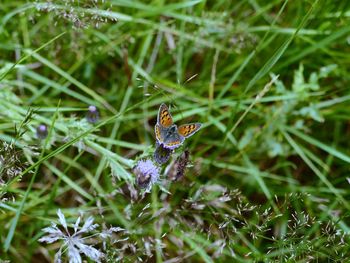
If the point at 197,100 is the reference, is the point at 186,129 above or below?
above

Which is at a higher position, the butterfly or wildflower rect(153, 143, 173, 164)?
the butterfly

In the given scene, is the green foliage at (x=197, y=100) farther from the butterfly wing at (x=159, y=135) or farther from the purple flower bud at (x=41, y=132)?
the butterfly wing at (x=159, y=135)

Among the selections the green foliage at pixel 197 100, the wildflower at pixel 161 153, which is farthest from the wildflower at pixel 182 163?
the green foliage at pixel 197 100

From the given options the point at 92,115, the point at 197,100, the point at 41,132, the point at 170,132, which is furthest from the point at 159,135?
the point at 197,100

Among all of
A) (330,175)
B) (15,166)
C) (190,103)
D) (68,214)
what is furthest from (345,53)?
(15,166)

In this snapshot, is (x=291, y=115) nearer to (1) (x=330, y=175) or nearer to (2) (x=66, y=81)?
(1) (x=330, y=175)

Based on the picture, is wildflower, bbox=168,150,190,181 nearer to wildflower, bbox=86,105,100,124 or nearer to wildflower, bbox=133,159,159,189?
wildflower, bbox=133,159,159,189

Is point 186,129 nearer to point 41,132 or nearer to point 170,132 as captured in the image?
point 170,132

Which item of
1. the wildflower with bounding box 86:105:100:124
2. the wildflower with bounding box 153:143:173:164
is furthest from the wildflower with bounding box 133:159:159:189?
the wildflower with bounding box 86:105:100:124
